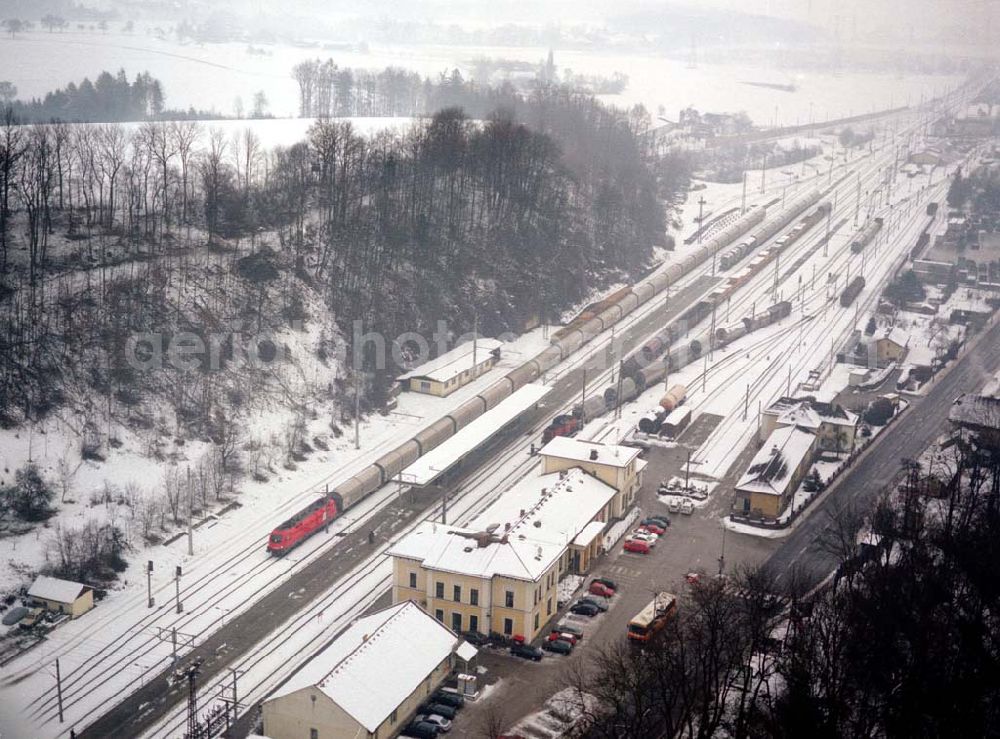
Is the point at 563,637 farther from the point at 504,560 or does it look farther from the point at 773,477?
the point at 773,477

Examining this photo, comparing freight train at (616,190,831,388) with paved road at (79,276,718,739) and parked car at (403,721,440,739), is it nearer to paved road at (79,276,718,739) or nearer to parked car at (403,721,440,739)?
paved road at (79,276,718,739)

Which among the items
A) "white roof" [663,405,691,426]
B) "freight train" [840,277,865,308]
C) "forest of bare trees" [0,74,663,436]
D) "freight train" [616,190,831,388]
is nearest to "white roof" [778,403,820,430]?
"white roof" [663,405,691,426]

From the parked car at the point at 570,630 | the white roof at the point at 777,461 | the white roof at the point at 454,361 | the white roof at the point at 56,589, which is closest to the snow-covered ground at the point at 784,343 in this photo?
the white roof at the point at 777,461

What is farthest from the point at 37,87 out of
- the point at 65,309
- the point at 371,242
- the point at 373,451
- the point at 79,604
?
the point at 79,604

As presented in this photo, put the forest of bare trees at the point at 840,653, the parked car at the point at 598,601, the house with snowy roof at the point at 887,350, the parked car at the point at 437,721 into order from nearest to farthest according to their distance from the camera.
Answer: the forest of bare trees at the point at 840,653 → the parked car at the point at 437,721 → the parked car at the point at 598,601 → the house with snowy roof at the point at 887,350

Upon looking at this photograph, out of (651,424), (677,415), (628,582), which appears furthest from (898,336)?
(628,582)

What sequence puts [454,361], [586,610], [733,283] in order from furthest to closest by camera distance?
[733,283]
[454,361]
[586,610]

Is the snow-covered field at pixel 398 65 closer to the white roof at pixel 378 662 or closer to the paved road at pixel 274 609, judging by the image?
the paved road at pixel 274 609
